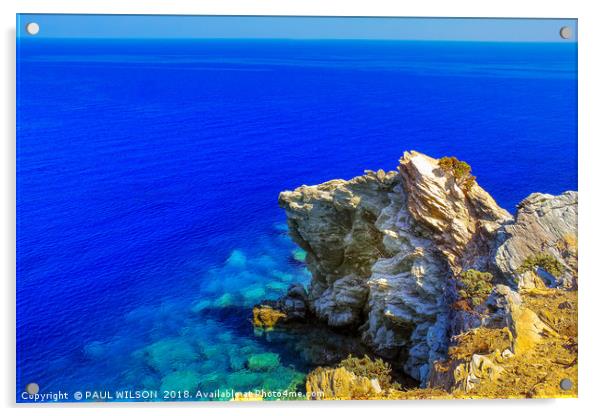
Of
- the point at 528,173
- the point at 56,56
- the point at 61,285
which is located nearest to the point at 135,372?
the point at 61,285

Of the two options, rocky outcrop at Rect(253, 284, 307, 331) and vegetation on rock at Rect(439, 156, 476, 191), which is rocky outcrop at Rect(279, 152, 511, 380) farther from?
rocky outcrop at Rect(253, 284, 307, 331)

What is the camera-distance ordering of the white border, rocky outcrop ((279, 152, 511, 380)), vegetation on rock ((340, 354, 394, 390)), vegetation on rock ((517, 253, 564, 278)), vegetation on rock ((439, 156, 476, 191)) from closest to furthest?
1. the white border
2. vegetation on rock ((340, 354, 394, 390))
3. vegetation on rock ((517, 253, 564, 278))
4. vegetation on rock ((439, 156, 476, 191))
5. rocky outcrop ((279, 152, 511, 380))

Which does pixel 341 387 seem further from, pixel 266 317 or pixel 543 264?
pixel 266 317

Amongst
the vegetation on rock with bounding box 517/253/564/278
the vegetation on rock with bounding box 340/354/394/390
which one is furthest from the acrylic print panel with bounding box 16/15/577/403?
the vegetation on rock with bounding box 340/354/394/390

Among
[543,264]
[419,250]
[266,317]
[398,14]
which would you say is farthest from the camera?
[266,317]

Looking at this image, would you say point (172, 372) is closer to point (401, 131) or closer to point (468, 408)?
point (468, 408)

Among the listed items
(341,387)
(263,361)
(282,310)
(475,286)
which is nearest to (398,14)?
(475,286)
